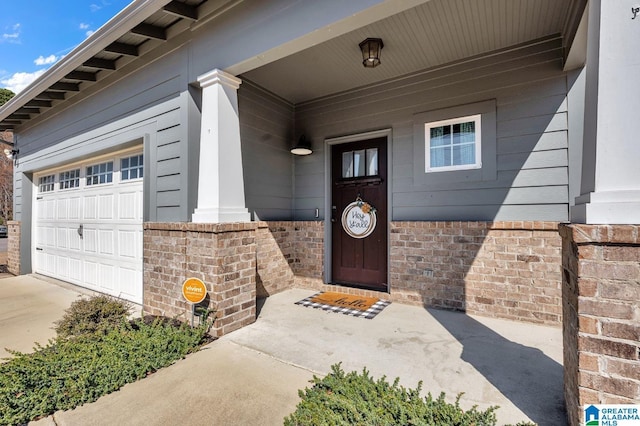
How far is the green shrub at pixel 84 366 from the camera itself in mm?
1764

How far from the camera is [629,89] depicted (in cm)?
136

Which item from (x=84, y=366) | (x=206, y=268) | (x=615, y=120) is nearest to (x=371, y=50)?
(x=615, y=120)

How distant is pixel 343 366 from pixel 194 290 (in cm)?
156

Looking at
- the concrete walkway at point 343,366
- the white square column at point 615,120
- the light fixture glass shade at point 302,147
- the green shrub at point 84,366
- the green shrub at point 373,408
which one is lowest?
the concrete walkway at point 343,366

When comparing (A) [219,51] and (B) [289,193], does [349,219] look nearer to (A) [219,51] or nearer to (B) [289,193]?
(B) [289,193]

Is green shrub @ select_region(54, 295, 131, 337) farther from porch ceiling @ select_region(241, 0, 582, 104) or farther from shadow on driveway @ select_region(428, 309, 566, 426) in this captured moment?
shadow on driveway @ select_region(428, 309, 566, 426)

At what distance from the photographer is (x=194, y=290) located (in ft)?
9.04

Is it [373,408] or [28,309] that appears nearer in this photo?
[373,408]

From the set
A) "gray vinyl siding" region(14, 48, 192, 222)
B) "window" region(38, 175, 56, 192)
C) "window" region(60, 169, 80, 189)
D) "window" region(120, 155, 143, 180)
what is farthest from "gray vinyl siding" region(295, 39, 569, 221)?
"window" region(38, 175, 56, 192)

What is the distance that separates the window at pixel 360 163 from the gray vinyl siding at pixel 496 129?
0.31m

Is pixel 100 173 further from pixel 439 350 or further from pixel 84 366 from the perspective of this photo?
pixel 439 350

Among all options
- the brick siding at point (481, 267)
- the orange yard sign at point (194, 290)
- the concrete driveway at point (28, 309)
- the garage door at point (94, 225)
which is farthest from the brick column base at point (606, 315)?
the garage door at point (94, 225)

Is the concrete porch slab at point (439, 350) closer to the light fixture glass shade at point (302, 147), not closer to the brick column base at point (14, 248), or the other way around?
the light fixture glass shade at point (302, 147)

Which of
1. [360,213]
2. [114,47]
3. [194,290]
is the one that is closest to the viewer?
[194,290]
